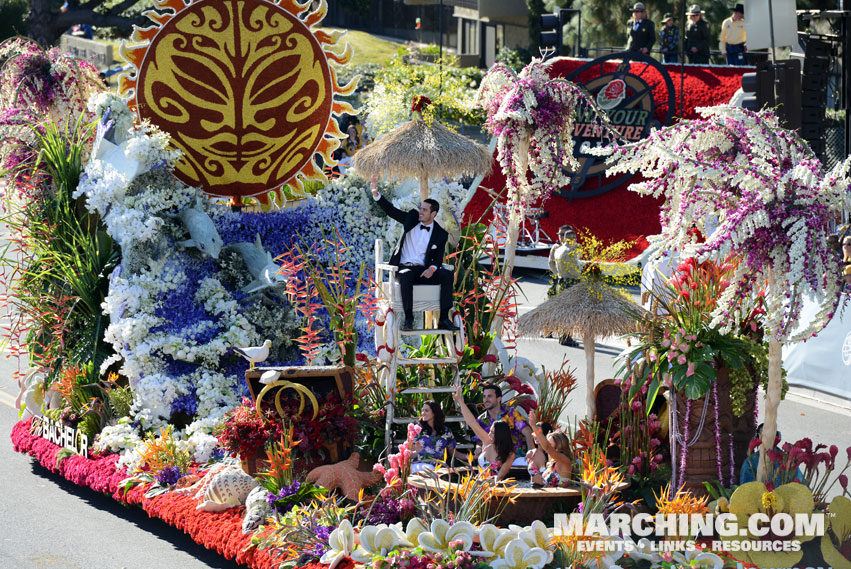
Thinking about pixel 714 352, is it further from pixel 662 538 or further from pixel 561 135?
pixel 561 135

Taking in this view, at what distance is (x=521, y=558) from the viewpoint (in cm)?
874

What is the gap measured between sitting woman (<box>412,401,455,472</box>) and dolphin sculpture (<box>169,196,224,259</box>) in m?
3.20

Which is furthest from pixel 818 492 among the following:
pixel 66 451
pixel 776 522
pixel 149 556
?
pixel 66 451

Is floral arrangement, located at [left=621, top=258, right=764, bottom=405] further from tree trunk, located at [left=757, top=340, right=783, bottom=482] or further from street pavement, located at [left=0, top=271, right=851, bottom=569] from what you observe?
street pavement, located at [left=0, top=271, right=851, bottom=569]

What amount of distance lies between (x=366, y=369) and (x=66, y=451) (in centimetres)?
343

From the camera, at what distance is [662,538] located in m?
9.47

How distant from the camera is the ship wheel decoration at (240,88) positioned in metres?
13.4

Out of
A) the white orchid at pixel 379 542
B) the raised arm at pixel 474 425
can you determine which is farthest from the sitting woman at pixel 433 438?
the white orchid at pixel 379 542

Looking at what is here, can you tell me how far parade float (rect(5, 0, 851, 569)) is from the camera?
30.1ft

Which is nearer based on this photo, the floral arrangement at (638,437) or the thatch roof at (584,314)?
the floral arrangement at (638,437)

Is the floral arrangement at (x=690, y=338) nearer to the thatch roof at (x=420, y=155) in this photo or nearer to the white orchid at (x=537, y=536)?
the white orchid at (x=537, y=536)

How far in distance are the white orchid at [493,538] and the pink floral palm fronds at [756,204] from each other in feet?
7.27

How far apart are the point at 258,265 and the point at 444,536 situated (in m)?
5.22

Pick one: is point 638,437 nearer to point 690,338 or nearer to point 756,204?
point 690,338
